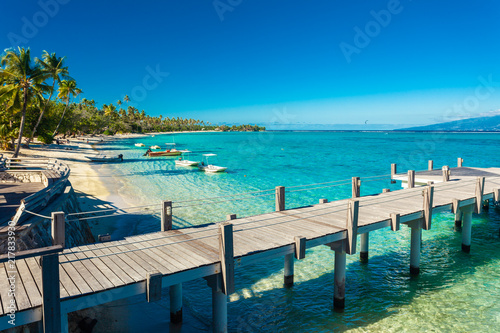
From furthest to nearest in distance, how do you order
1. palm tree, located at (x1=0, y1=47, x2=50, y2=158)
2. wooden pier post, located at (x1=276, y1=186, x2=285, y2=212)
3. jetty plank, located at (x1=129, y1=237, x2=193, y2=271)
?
palm tree, located at (x1=0, y1=47, x2=50, y2=158) < wooden pier post, located at (x1=276, y1=186, x2=285, y2=212) < jetty plank, located at (x1=129, y1=237, x2=193, y2=271)

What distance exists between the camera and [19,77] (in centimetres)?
3084

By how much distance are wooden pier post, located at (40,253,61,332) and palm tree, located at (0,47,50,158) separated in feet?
104

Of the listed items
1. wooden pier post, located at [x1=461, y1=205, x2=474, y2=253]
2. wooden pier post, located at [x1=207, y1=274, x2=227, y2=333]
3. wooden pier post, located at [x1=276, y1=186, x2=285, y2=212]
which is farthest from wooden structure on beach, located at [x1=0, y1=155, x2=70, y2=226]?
wooden pier post, located at [x1=461, y1=205, x2=474, y2=253]

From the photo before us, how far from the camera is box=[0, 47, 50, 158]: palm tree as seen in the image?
3041cm

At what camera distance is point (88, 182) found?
106 ft

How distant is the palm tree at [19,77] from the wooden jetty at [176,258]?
29662mm

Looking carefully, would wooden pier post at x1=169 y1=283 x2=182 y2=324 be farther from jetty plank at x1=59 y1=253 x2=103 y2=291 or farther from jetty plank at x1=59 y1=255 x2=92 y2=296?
jetty plank at x1=59 y1=255 x2=92 y2=296

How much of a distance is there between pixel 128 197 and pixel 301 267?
18297mm

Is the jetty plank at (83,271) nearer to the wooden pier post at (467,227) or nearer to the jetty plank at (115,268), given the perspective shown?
the jetty plank at (115,268)

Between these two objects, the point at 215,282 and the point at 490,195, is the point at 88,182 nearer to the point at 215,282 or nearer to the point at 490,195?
the point at 215,282

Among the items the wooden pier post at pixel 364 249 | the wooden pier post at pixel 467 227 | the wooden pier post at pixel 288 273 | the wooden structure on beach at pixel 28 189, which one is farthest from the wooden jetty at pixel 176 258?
the wooden structure on beach at pixel 28 189

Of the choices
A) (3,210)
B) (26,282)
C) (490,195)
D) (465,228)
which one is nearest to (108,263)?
(26,282)

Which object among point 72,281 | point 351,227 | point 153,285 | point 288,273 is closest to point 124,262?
point 72,281

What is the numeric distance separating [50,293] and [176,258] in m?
2.74
